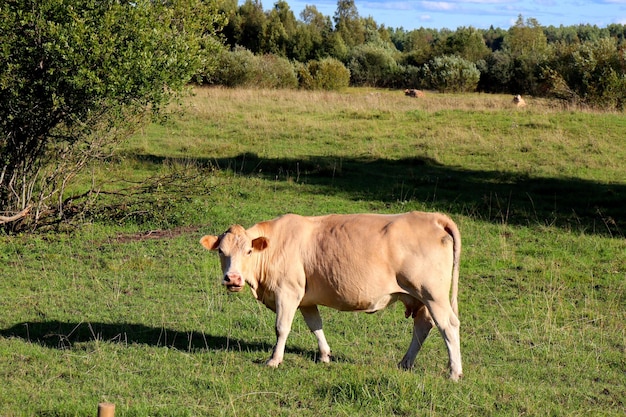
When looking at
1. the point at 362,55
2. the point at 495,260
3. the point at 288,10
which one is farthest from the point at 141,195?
the point at 288,10

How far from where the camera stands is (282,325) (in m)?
8.52

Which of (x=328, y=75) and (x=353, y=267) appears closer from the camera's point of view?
(x=353, y=267)

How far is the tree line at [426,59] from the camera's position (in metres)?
35.3

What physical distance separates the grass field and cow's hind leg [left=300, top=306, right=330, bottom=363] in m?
0.18

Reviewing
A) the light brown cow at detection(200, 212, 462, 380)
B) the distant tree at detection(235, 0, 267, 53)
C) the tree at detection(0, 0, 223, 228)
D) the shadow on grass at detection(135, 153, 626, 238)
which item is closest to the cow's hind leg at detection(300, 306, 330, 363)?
the light brown cow at detection(200, 212, 462, 380)

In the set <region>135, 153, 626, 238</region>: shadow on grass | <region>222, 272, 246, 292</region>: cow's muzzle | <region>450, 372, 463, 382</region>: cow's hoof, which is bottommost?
<region>450, 372, 463, 382</region>: cow's hoof

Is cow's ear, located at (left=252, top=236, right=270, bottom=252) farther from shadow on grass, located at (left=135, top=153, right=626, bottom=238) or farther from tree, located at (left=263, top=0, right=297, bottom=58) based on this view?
tree, located at (left=263, top=0, right=297, bottom=58)

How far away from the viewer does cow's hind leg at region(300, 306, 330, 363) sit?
8.70 metres

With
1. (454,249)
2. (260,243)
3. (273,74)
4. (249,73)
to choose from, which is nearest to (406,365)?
(454,249)

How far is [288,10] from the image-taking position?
71.2 metres

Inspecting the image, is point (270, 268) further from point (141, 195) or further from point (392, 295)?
point (141, 195)

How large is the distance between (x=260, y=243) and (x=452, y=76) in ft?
151

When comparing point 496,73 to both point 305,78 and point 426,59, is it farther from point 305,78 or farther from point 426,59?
point 305,78

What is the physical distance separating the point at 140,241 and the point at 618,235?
9.39 m
